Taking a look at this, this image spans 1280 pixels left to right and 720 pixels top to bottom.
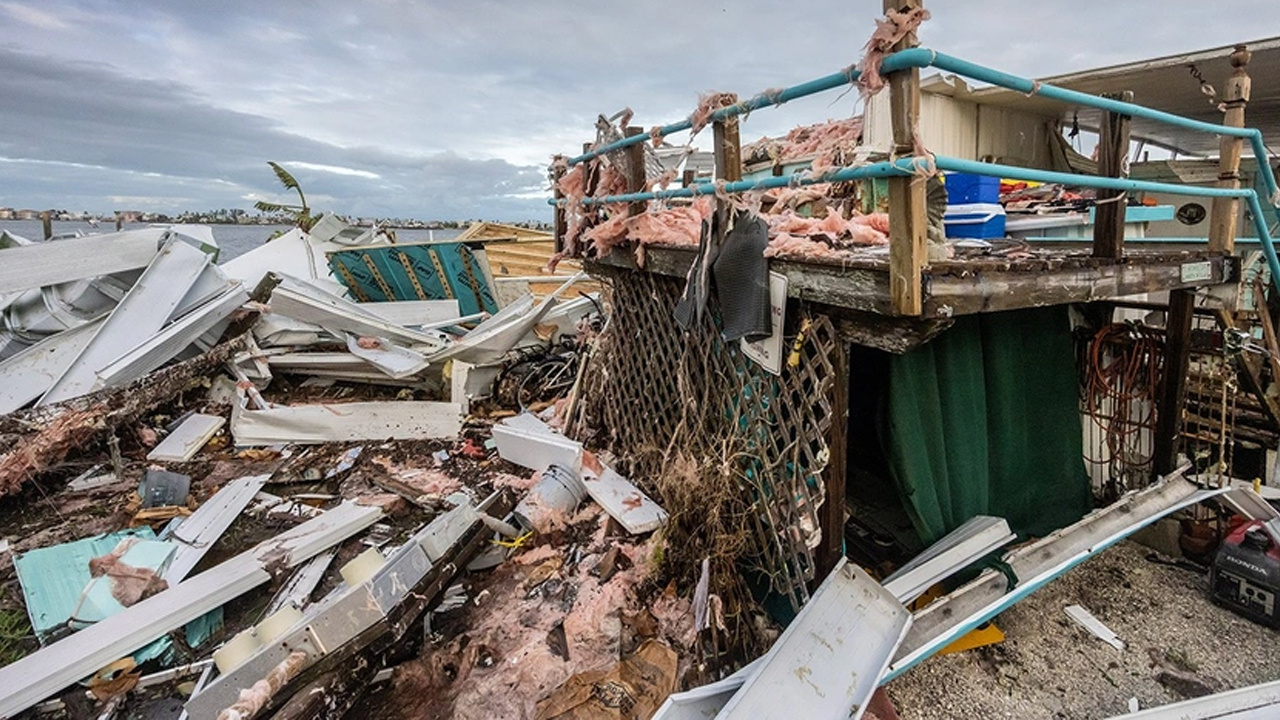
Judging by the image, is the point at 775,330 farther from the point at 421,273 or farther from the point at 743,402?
the point at 421,273

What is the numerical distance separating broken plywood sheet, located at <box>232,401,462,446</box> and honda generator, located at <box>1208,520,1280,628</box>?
20.4ft

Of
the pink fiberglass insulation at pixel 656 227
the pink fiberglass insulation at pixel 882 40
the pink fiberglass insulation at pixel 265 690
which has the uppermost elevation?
the pink fiberglass insulation at pixel 882 40

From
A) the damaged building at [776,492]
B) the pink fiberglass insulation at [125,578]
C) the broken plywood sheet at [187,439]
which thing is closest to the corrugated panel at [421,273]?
the broken plywood sheet at [187,439]

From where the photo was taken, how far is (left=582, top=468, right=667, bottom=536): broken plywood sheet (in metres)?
4.07

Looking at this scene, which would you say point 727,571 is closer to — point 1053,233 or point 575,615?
point 575,615

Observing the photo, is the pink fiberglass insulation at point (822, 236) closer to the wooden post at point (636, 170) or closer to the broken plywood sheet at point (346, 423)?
the wooden post at point (636, 170)

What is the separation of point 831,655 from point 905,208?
180 centimetres

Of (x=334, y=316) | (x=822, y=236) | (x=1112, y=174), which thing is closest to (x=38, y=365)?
(x=334, y=316)

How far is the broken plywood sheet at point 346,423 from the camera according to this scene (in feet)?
20.2

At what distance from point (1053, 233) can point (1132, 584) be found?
364 cm

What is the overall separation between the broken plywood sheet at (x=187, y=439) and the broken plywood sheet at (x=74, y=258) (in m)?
2.58

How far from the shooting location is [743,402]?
10.6ft

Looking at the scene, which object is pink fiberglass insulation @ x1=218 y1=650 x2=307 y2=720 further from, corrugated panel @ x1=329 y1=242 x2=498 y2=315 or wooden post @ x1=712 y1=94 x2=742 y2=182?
corrugated panel @ x1=329 y1=242 x2=498 y2=315

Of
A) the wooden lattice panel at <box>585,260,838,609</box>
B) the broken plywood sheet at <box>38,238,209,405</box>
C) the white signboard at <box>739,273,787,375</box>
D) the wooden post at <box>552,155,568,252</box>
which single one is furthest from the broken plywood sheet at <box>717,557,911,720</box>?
the broken plywood sheet at <box>38,238,209,405</box>
